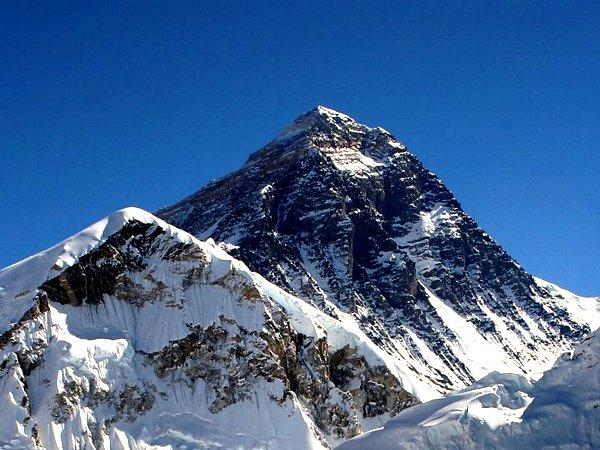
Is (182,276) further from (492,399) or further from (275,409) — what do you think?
(492,399)

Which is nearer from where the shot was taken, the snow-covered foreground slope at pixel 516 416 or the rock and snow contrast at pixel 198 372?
the snow-covered foreground slope at pixel 516 416

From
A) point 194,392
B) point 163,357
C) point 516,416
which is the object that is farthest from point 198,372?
point 516,416

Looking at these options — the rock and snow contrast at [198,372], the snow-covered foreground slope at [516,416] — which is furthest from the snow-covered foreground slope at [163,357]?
the snow-covered foreground slope at [516,416]

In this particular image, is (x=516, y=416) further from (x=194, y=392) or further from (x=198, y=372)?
(x=198, y=372)

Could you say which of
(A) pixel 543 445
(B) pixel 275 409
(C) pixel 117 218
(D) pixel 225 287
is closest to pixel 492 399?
(A) pixel 543 445

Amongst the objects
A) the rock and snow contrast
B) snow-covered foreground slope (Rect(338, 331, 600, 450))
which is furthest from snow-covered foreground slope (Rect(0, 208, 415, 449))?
snow-covered foreground slope (Rect(338, 331, 600, 450))

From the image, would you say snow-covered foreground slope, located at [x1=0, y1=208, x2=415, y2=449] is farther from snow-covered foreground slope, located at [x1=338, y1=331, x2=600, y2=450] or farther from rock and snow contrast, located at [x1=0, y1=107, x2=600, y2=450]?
snow-covered foreground slope, located at [x1=338, y1=331, x2=600, y2=450]

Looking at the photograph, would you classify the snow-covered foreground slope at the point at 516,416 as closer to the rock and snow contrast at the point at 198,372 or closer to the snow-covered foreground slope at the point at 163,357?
the rock and snow contrast at the point at 198,372
